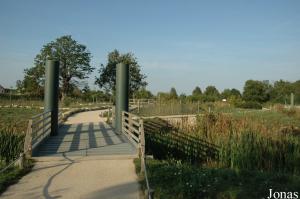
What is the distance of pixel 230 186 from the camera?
6605mm

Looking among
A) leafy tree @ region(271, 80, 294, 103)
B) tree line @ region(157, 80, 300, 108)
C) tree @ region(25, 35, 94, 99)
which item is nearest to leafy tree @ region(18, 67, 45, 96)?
tree @ region(25, 35, 94, 99)

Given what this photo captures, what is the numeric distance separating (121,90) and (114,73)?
71.7ft

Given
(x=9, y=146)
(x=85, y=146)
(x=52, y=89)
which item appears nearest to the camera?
(x=9, y=146)

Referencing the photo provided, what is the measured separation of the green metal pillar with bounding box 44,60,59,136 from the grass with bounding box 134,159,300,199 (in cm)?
704

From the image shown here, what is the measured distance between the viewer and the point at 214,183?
6.67 metres

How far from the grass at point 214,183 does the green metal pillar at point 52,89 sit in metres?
7.04

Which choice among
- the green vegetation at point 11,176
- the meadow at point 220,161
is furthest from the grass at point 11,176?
the meadow at point 220,161

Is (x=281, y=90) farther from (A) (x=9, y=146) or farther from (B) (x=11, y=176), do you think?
(B) (x=11, y=176)

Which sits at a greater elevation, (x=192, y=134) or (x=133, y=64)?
(x=133, y=64)

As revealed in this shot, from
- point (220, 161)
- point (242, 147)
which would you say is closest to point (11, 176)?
point (220, 161)

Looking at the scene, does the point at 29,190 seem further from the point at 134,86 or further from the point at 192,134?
the point at 134,86

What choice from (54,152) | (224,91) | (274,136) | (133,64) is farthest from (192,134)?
(224,91)

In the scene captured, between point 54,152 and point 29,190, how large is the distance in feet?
11.4

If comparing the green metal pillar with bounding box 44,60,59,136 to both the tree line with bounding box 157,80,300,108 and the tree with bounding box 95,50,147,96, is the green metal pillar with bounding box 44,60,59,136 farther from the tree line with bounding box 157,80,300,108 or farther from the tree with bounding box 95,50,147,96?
the tree line with bounding box 157,80,300,108
